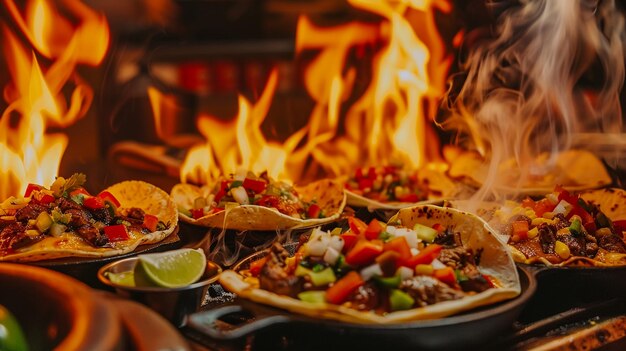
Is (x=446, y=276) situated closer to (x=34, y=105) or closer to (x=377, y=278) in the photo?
(x=377, y=278)

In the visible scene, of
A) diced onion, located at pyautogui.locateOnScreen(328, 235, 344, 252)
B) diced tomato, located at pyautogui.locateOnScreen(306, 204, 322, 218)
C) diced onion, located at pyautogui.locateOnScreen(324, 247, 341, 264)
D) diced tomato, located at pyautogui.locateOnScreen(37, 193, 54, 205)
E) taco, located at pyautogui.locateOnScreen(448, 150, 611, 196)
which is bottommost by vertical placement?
taco, located at pyautogui.locateOnScreen(448, 150, 611, 196)

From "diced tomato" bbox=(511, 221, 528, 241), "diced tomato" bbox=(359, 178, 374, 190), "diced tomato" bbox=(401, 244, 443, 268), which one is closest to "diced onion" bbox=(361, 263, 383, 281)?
"diced tomato" bbox=(401, 244, 443, 268)

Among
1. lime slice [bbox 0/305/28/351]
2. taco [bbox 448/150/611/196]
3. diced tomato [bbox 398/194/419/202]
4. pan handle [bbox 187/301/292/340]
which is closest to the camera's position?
lime slice [bbox 0/305/28/351]

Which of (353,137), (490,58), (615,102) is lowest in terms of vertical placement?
(353,137)

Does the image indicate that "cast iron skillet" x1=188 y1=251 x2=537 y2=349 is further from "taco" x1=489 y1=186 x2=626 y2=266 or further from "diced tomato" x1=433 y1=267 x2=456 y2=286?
"taco" x1=489 y1=186 x2=626 y2=266

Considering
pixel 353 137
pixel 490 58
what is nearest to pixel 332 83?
pixel 353 137

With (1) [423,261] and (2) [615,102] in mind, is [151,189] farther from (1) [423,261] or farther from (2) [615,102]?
(2) [615,102]

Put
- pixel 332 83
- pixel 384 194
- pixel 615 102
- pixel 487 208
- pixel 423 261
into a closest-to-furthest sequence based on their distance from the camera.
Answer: pixel 423 261 → pixel 487 208 → pixel 384 194 → pixel 615 102 → pixel 332 83
